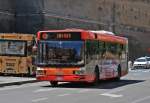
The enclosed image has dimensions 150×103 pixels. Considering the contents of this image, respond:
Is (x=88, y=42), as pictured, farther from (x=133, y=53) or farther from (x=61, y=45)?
(x=133, y=53)

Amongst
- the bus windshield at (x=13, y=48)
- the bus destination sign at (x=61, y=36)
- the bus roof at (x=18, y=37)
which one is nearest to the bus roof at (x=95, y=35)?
the bus destination sign at (x=61, y=36)

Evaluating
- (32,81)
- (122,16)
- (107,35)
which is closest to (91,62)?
(107,35)

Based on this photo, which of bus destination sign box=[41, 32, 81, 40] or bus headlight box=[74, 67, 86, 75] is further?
bus destination sign box=[41, 32, 81, 40]

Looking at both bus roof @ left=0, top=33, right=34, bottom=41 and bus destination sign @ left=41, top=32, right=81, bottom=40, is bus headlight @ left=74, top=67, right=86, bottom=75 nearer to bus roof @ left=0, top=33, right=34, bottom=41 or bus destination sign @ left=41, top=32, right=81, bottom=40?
bus destination sign @ left=41, top=32, right=81, bottom=40

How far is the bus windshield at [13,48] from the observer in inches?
1478

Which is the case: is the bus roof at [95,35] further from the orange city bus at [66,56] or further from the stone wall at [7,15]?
the stone wall at [7,15]

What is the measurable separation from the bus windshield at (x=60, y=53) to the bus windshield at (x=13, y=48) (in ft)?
32.4

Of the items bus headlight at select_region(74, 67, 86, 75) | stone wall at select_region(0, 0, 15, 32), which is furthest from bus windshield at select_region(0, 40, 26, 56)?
stone wall at select_region(0, 0, 15, 32)

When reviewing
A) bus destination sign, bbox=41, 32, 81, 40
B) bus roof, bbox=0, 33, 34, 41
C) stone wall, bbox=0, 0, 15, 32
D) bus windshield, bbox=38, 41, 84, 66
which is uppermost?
stone wall, bbox=0, 0, 15, 32

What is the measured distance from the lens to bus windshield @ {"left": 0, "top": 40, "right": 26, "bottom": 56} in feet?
123

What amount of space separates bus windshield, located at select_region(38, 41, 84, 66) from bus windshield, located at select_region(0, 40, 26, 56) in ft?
32.4

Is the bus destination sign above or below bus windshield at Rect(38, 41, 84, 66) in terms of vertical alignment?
above

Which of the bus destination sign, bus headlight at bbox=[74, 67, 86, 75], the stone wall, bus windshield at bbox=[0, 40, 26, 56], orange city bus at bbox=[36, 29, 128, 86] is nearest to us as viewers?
bus headlight at bbox=[74, 67, 86, 75]

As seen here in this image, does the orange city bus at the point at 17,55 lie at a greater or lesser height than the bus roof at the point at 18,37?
lesser
